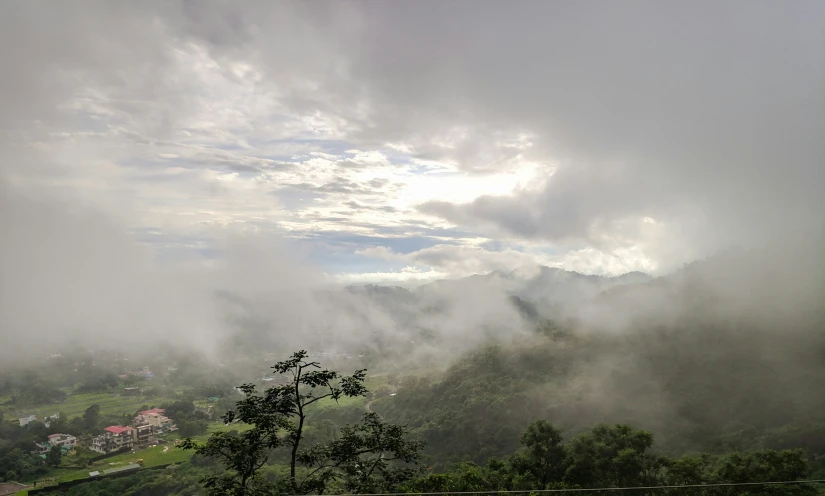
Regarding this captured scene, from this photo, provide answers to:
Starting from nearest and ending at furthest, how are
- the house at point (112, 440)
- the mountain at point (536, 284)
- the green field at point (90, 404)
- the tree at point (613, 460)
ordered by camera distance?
the tree at point (613, 460) < the house at point (112, 440) < the green field at point (90, 404) < the mountain at point (536, 284)

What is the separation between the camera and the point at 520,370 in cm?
5959

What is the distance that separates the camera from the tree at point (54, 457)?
2331cm

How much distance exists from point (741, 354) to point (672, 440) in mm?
23431

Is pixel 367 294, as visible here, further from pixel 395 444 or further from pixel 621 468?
pixel 395 444

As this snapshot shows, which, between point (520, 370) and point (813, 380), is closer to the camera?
point (813, 380)

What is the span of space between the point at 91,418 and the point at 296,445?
122 ft

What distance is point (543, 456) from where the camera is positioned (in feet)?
56.9

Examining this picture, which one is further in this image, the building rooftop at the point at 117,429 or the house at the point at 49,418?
the house at the point at 49,418

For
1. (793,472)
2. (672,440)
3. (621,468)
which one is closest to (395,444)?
(621,468)

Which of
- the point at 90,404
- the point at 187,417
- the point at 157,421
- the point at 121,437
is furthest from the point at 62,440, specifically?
the point at 90,404

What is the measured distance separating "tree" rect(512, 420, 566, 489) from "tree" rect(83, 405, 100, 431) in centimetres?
3288

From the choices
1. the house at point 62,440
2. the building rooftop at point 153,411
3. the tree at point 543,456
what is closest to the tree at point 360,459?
the tree at point 543,456

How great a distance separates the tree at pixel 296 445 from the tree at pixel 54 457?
26132mm

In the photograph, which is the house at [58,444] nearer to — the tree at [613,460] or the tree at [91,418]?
the tree at [91,418]
